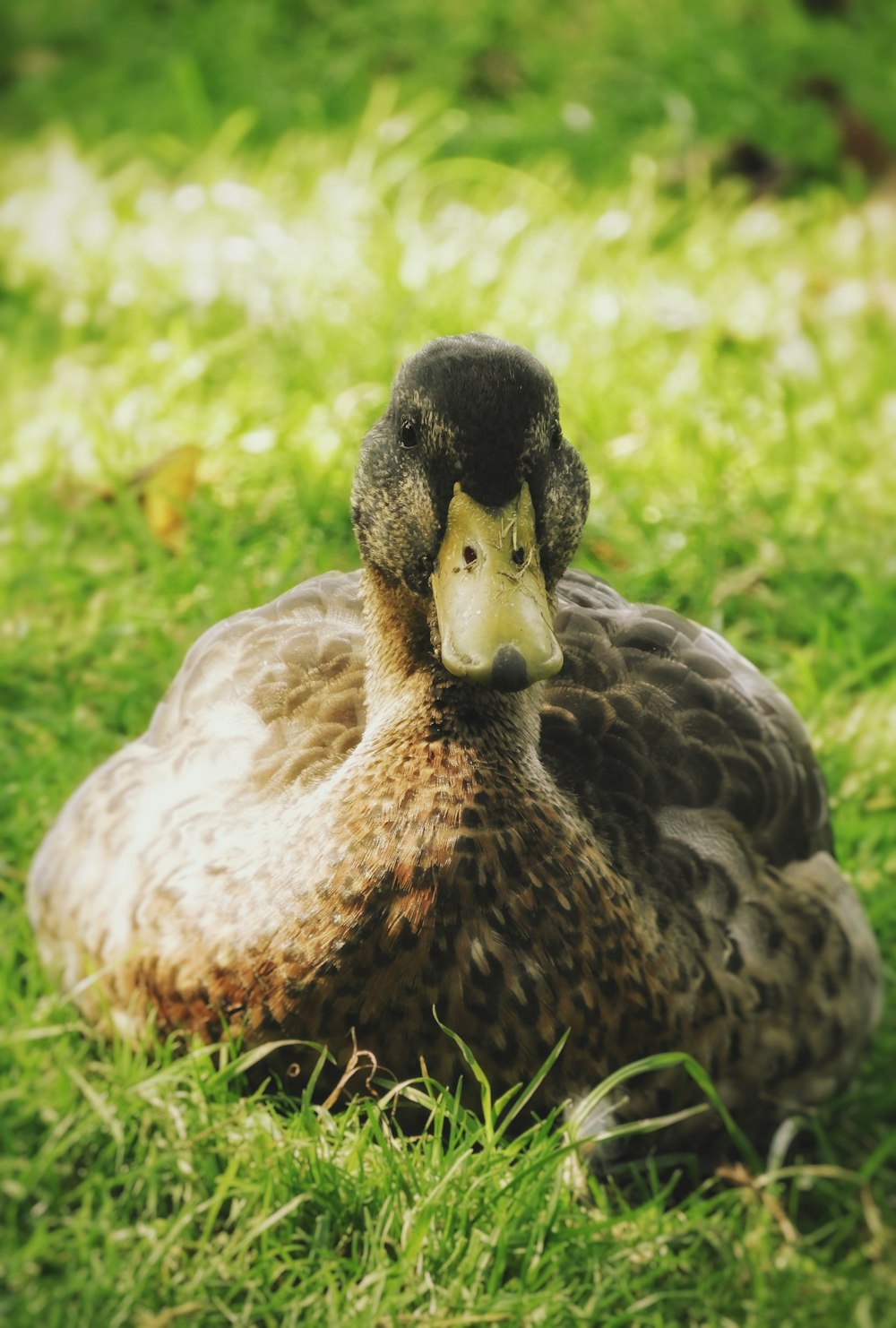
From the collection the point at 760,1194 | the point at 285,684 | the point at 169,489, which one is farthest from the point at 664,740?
the point at 169,489

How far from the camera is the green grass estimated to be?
6.68 ft

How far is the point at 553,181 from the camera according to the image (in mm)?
4672

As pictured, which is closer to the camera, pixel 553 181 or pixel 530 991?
pixel 530 991

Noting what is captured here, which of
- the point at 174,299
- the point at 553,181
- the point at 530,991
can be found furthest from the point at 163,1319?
the point at 553,181

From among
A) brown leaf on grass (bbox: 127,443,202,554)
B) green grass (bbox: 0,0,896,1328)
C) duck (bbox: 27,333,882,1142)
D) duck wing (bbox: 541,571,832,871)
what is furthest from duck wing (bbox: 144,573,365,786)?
brown leaf on grass (bbox: 127,443,202,554)

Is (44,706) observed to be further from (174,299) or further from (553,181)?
(553,181)

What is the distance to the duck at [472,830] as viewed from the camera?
6.56 ft

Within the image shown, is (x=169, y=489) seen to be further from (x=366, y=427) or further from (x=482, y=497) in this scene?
(x=482, y=497)

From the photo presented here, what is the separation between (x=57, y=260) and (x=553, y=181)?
1433 mm

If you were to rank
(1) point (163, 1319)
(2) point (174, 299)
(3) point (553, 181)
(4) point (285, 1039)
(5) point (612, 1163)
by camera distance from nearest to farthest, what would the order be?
(1) point (163, 1319) < (4) point (285, 1039) < (5) point (612, 1163) < (2) point (174, 299) < (3) point (553, 181)

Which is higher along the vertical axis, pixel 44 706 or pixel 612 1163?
pixel 44 706

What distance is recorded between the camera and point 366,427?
3.59 metres

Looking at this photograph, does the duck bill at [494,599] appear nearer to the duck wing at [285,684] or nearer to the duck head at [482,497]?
the duck head at [482,497]

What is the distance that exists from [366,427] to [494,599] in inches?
69.3
